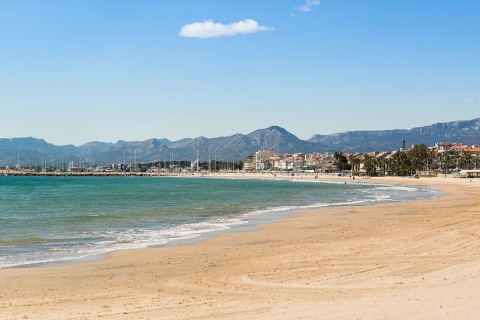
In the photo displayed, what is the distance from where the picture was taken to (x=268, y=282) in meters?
11.7

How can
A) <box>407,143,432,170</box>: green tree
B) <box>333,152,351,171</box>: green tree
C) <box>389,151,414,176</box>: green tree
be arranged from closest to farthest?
1. <box>389,151,414,176</box>: green tree
2. <box>407,143,432,170</box>: green tree
3. <box>333,152,351,171</box>: green tree

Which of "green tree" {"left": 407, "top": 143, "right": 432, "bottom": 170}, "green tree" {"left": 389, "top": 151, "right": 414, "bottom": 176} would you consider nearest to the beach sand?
"green tree" {"left": 389, "top": 151, "right": 414, "bottom": 176}

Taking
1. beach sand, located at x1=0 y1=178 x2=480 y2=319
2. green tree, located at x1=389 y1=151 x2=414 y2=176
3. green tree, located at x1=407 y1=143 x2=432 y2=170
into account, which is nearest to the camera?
beach sand, located at x1=0 y1=178 x2=480 y2=319

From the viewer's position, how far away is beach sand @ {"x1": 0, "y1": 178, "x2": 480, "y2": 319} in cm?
915

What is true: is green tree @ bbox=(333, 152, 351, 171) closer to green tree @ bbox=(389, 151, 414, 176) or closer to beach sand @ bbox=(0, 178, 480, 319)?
green tree @ bbox=(389, 151, 414, 176)

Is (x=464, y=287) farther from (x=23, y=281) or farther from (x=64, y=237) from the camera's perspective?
(x=64, y=237)

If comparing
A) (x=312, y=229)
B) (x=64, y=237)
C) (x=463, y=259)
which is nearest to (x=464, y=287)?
(x=463, y=259)

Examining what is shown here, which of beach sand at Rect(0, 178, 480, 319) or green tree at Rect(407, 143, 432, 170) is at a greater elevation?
green tree at Rect(407, 143, 432, 170)

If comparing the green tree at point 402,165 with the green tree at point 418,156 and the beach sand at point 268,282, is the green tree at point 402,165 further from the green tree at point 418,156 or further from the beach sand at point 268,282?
the beach sand at point 268,282

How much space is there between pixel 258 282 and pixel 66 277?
486 centimetres

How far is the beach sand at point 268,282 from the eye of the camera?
915 cm

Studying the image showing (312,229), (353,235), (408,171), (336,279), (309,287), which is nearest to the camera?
(309,287)

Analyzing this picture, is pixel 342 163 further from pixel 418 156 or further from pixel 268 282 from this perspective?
pixel 268 282

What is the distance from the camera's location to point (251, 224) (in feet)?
89.2
